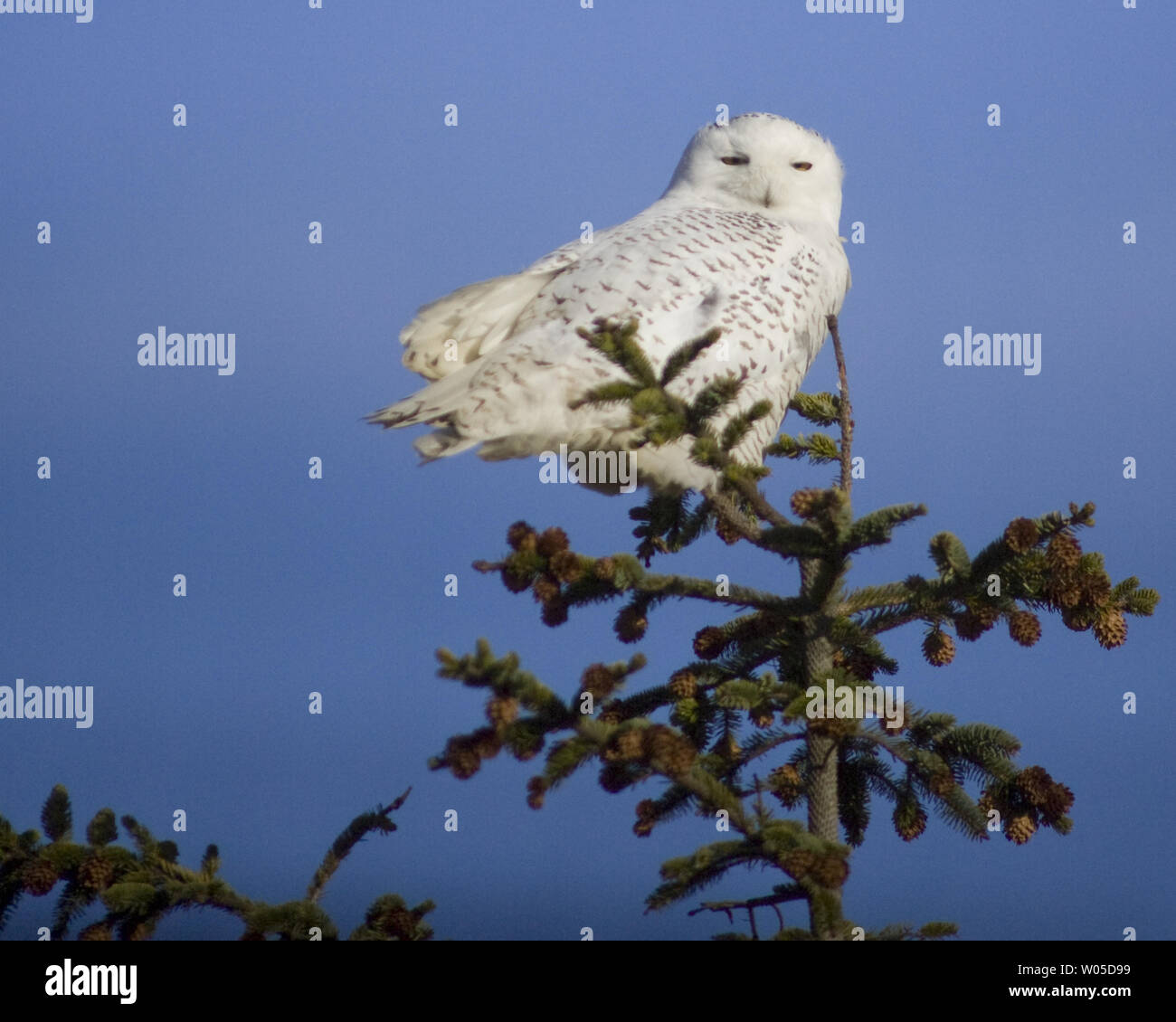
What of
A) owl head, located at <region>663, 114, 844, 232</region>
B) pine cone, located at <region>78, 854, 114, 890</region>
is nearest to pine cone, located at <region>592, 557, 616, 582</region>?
pine cone, located at <region>78, 854, 114, 890</region>

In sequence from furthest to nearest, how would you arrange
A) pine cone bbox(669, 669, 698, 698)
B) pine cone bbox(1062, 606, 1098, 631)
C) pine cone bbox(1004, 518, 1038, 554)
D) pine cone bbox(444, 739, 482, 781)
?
pine cone bbox(669, 669, 698, 698) → pine cone bbox(1062, 606, 1098, 631) → pine cone bbox(1004, 518, 1038, 554) → pine cone bbox(444, 739, 482, 781)

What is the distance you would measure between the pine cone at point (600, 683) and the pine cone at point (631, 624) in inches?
15.2

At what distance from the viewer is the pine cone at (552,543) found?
261 cm

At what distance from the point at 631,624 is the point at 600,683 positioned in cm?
41

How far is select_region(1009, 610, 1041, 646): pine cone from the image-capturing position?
2594 mm

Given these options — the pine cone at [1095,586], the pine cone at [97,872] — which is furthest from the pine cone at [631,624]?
the pine cone at [97,872]

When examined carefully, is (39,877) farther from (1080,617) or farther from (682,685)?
(1080,617)

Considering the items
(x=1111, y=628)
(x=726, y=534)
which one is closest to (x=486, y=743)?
(x=1111, y=628)

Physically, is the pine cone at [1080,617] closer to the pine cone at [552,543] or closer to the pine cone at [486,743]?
the pine cone at [552,543]

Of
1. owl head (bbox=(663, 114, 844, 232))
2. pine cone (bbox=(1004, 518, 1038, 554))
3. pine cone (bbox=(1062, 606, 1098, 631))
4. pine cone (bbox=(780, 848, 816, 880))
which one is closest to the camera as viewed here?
pine cone (bbox=(780, 848, 816, 880))

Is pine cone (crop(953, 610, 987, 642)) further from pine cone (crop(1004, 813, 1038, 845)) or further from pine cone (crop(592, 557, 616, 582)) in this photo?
pine cone (crop(592, 557, 616, 582))

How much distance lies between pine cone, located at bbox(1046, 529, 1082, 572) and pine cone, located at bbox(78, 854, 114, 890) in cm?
193
